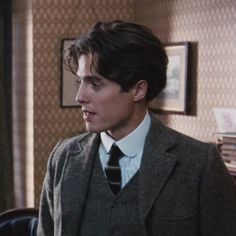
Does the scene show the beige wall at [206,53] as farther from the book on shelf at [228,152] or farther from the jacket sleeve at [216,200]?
the jacket sleeve at [216,200]

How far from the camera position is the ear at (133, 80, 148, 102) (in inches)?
58.4

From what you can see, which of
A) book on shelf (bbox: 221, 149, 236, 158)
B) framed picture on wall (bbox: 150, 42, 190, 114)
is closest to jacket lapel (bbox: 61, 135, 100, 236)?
book on shelf (bbox: 221, 149, 236, 158)

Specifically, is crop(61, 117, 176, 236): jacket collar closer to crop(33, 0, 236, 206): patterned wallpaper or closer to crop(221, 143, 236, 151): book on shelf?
crop(221, 143, 236, 151): book on shelf

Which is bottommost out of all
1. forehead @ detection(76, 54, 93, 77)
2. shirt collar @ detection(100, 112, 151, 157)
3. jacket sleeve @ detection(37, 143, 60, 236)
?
jacket sleeve @ detection(37, 143, 60, 236)

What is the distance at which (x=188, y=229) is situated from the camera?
1413mm

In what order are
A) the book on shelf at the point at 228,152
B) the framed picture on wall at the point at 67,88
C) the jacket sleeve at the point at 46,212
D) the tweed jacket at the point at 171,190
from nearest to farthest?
the tweed jacket at the point at 171,190 < the jacket sleeve at the point at 46,212 < the book on shelf at the point at 228,152 < the framed picture on wall at the point at 67,88

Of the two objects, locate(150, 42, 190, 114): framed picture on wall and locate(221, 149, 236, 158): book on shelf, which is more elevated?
locate(150, 42, 190, 114): framed picture on wall

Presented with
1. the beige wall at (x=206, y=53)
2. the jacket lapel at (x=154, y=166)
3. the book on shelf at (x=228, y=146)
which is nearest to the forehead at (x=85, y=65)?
the jacket lapel at (x=154, y=166)

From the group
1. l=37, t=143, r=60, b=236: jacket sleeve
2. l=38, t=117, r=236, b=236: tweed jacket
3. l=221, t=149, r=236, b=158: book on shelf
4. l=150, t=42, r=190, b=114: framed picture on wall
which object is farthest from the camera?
l=150, t=42, r=190, b=114: framed picture on wall

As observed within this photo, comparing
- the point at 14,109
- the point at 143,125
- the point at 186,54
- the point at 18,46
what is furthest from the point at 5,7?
the point at 143,125

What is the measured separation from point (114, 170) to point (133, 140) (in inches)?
3.6

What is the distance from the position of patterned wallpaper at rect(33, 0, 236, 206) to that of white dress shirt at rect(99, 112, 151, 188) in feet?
5.65

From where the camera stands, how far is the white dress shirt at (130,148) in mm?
1488

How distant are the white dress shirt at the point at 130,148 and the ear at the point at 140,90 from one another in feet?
0.22
